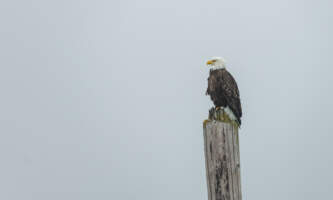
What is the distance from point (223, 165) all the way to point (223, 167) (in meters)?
0.02

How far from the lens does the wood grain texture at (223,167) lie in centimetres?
403

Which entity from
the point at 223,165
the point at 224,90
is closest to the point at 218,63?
the point at 224,90

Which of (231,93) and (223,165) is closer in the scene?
(223,165)

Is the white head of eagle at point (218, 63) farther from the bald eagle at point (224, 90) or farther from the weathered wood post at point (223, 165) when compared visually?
the weathered wood post at point (223, 165)

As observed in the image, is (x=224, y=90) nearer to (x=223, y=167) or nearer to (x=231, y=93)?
(x=231, y=93)

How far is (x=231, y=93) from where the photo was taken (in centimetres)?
967

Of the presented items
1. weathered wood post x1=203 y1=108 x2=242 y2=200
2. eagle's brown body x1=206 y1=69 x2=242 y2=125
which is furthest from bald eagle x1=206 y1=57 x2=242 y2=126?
weathered wood post x1=203 y1=108 x2=242 y2=200

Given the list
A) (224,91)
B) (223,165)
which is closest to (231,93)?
(224,91)

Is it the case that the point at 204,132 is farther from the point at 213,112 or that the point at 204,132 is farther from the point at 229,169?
the point at 213,112

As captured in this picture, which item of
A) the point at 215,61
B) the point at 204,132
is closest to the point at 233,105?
the point at 215,61

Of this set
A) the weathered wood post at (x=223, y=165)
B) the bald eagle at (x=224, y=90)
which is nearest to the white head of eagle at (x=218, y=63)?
the bald eagle at (x=224, y=90)

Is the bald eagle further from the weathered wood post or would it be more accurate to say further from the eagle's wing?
the weathered wood post

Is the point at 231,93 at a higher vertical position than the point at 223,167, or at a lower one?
higher

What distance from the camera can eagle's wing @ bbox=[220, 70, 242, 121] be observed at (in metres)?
9.36
